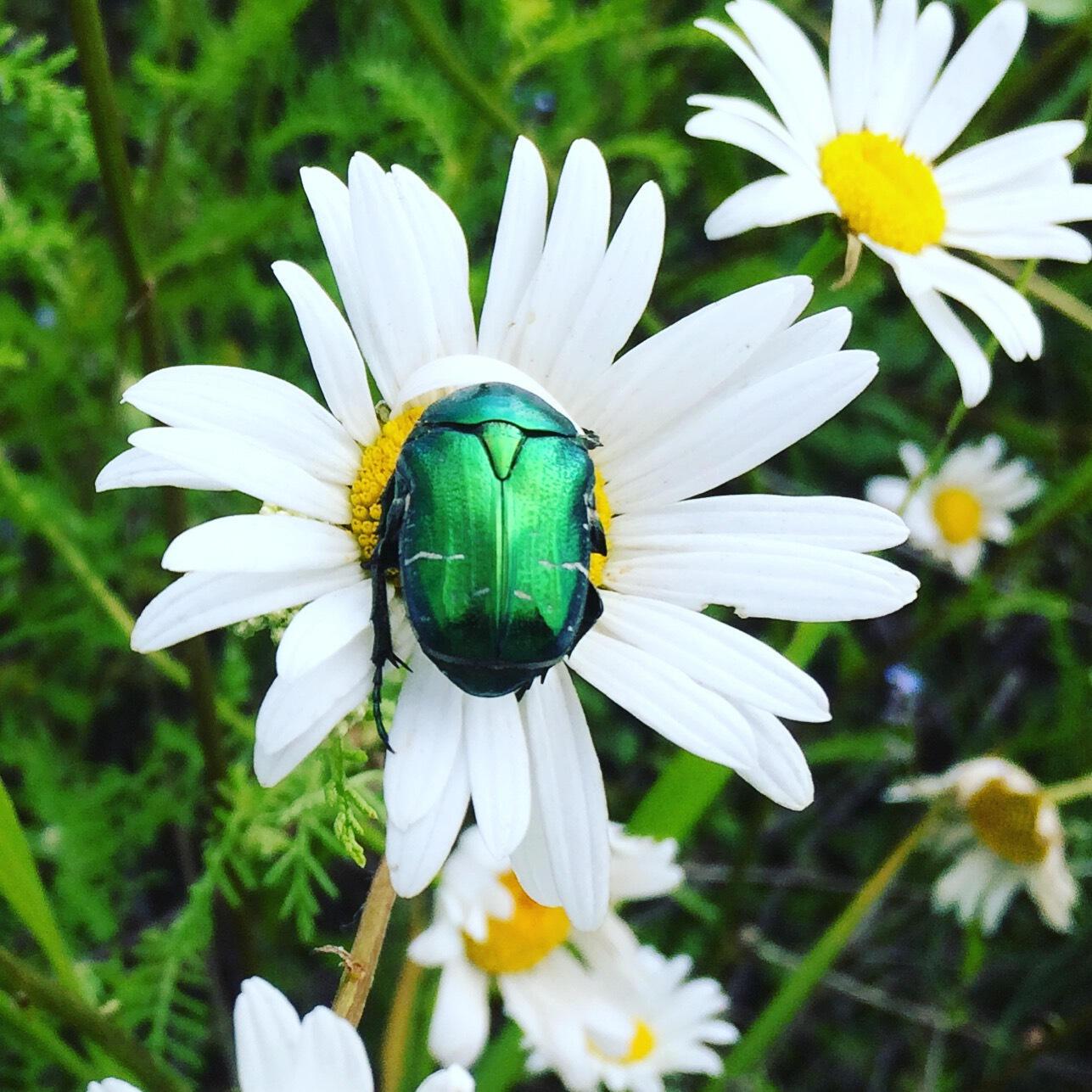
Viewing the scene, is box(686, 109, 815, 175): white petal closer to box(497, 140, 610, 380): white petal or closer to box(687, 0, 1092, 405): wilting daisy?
box(687, 0, 1092, 405): wilting daisy

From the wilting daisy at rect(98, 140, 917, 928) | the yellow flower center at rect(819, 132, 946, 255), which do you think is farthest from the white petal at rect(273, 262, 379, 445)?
→ the yellow flower center at rect(819, 132, 946, 255)

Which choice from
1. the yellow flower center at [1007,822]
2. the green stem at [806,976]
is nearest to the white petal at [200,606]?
the green stem at [806,976]

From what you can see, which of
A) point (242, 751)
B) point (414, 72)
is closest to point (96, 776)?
point (242, 751)

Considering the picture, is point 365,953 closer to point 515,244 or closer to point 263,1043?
point 263,1043

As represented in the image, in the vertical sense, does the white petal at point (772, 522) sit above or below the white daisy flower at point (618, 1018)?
above

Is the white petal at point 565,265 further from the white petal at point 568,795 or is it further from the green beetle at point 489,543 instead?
the white petal at point 568,795
